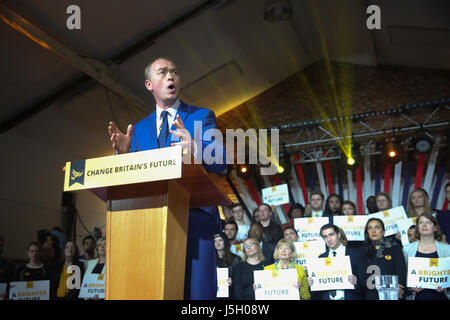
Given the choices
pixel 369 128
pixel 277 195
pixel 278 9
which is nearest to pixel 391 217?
pixel 277 195

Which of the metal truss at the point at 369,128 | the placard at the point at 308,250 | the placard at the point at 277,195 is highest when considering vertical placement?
the metal truss at the point at 369,128

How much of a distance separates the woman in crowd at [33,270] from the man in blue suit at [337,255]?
286cm

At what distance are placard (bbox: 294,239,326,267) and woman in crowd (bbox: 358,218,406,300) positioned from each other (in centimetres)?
39

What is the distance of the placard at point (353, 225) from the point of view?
4.18 meters

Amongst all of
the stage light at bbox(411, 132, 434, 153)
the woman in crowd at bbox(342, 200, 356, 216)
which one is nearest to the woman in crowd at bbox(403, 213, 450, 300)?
the woman in crowd at bbox(342, 200, 356, 216)

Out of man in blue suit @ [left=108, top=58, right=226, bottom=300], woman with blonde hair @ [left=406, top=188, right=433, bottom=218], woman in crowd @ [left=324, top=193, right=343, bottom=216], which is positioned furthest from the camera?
woman in crowd @ [left=324, top=193, right=343, bottom=216]

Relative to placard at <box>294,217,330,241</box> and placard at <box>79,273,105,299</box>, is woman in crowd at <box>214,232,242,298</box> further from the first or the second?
placard at <box>79,273,105,299</box>

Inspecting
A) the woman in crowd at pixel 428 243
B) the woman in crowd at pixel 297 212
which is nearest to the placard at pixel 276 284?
the woman in crowd at pixel 428 243

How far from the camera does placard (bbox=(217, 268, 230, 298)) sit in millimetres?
3854

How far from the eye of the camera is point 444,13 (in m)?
5.61

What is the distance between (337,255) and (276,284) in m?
0.74

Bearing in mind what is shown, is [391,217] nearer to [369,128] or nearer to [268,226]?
[268,226]

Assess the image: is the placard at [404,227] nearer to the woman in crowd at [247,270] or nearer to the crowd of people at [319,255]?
the crowd of people at [319,255]

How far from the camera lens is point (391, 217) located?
4.26 meters
